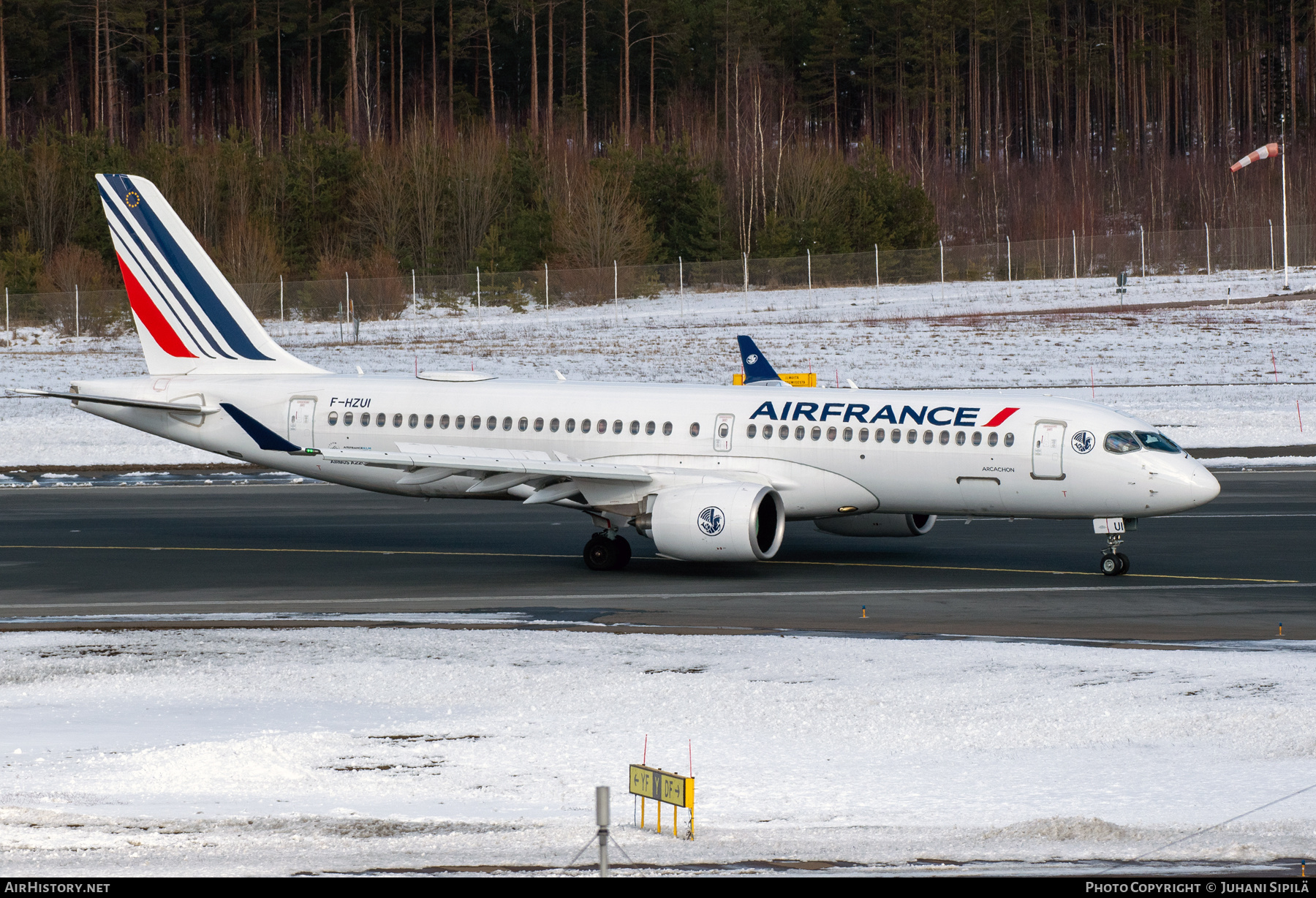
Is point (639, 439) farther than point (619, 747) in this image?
Yes

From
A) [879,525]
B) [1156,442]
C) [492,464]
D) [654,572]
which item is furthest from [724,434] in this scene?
[1156,442]

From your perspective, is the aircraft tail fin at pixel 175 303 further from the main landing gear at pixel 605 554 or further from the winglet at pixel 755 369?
the winglet at pixel 755 369

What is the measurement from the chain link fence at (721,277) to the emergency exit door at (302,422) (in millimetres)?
47316

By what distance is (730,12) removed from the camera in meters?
126

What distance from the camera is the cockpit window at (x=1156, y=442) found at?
87.9 ft

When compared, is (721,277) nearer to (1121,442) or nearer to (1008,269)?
(1008,269)

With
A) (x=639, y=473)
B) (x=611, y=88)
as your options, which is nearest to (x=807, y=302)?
(x=611, y=88)

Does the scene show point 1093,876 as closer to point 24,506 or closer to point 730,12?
point 24,506

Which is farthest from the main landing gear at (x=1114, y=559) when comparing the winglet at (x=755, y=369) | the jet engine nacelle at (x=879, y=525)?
the winglet at (x=755, y=369)

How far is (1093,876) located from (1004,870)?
1.92 feet

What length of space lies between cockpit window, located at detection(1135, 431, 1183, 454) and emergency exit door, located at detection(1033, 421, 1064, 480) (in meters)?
1.33

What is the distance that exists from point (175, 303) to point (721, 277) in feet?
187

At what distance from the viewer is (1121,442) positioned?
26.7m

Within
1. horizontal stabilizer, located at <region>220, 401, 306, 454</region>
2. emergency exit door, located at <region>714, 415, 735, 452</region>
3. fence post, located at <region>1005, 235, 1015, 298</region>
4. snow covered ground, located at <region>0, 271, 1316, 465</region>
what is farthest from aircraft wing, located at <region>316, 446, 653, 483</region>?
fence post, located at <region>1005, 235, 1015, 298</region>
